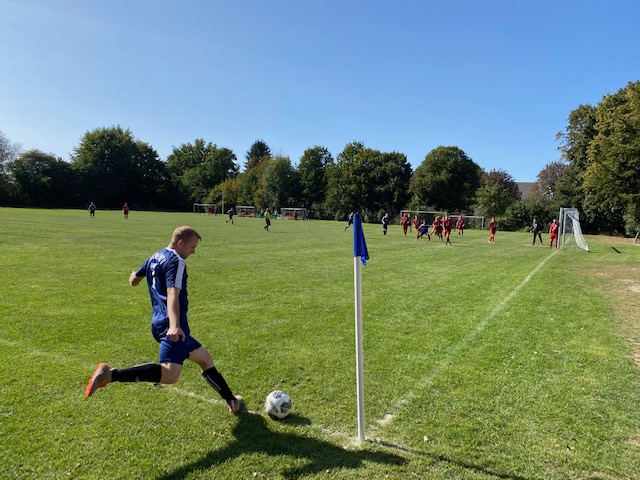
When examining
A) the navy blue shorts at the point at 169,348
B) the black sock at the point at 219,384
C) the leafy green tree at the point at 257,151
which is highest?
the leafy green tree at the point at 257,151

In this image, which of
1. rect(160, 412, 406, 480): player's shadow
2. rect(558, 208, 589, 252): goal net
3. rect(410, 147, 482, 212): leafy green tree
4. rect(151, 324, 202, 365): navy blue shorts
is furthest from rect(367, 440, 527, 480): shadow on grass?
rect(410, 147, 482, 212): leafy green tree

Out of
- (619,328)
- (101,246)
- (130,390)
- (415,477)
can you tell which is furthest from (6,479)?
(101,246)

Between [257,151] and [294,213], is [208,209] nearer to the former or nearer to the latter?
[294,213]

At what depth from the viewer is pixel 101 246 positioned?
1691cm

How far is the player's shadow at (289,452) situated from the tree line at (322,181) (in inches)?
1696

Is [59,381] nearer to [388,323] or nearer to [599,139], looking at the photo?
[388,323]

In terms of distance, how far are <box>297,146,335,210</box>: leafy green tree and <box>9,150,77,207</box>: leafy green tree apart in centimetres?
4397

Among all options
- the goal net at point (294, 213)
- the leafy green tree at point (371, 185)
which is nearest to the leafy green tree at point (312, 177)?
the leafy green tree at point (371, 185)

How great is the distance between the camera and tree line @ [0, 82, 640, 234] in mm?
49219

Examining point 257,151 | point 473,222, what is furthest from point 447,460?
point 257,151

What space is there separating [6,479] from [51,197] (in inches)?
3445

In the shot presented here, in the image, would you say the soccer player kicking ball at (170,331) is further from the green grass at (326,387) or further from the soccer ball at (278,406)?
the green grass at (326,387)

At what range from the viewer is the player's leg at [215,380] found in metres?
3.94

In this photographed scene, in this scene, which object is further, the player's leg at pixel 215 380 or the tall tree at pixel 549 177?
the tall tree at pixel 549 177
